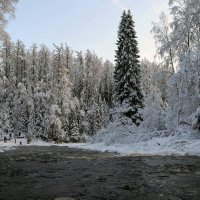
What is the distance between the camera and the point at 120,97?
34.8 metres

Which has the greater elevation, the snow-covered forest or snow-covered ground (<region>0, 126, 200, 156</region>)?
the snow-covered forest

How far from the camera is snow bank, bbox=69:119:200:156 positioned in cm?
1931

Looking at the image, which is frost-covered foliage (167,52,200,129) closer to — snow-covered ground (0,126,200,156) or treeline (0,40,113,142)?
snow-covered ground (0,126,200,156)

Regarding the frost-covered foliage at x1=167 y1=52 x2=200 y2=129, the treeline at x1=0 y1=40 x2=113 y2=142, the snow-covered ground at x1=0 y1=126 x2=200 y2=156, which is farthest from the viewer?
the treeline at x1=0 y1=40 x2=113 y2=142

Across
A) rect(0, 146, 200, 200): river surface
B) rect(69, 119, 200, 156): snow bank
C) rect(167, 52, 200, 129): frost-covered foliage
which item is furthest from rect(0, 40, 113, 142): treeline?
rect(0, 146, 200, 200): river surface

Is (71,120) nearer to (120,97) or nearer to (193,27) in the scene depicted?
(120,97)

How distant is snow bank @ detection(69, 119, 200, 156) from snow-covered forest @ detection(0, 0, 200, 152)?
0.15 m

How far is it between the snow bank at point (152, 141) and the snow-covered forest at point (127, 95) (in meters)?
0.15

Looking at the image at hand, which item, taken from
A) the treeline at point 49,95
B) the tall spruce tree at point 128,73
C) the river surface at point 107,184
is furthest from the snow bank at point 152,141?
the treeline at point 49,95

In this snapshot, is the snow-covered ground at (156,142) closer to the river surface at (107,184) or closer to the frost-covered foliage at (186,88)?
the frost-covered foliage at (186,88)

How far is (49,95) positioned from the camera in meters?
62.0

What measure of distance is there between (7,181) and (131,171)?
4.28m

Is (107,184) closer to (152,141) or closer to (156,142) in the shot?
(156,142)

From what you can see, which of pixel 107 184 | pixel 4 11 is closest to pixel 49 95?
pixel 4 11
